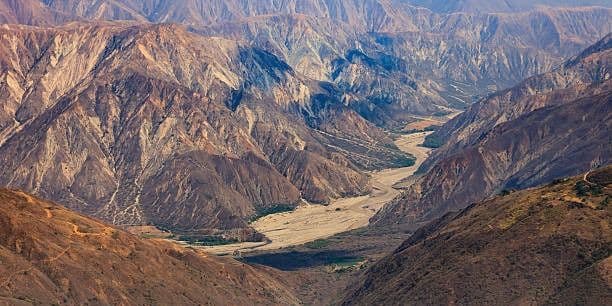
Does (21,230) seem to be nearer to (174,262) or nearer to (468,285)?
(174,262)

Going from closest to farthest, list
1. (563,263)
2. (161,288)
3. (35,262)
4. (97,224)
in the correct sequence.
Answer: (563,263) → (35,262) → (161,288) → (97,224)

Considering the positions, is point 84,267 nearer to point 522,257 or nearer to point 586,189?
point 522,257

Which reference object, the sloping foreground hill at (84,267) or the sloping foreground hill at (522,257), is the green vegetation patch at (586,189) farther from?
the sloping foreground hill at (84,267)

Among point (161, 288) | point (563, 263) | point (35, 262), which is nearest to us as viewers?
point (563, 263)

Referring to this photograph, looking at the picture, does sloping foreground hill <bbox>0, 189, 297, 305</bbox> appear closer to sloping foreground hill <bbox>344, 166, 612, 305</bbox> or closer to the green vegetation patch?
sloping foreground hill <bbox>344, 166, 612, 305</bbox>

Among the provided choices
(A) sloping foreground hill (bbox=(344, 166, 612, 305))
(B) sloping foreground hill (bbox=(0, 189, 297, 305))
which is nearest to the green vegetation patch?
(A) sloping foreground hill (bbox=(344, 166, 612, 305))

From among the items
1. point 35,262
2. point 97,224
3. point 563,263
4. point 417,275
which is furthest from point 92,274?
point 563,263
